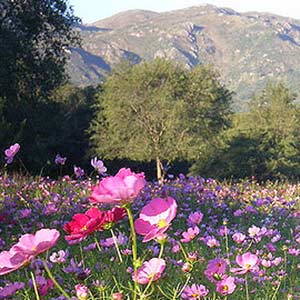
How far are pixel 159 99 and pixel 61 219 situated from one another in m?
26.9

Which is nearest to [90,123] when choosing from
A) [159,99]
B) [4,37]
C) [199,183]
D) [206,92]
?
[159,99]

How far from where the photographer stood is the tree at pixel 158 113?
3036cm

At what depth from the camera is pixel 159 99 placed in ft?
103

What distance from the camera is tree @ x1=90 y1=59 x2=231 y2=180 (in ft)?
99.6

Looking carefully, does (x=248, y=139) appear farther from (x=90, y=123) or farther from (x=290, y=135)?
(x=90, y=123)

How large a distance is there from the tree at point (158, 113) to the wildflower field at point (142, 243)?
22.5 m

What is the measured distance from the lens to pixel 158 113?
31.5 metres

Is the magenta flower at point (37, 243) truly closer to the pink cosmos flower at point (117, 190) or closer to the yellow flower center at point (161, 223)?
the pink cosmos flower at point (117, 190)

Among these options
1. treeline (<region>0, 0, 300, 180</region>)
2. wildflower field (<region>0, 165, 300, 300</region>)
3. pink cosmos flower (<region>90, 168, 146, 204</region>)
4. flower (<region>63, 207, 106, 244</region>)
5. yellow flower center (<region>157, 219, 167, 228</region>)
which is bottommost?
treeline (<region>0, 0, 300, 180</region>)

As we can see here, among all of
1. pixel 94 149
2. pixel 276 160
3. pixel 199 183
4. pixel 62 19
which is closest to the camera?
pixel 199 183

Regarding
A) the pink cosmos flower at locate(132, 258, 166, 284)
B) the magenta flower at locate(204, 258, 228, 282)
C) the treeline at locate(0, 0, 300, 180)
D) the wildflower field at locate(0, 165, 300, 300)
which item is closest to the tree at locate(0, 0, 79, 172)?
the treeline at locate(0, 0, 300, 180)

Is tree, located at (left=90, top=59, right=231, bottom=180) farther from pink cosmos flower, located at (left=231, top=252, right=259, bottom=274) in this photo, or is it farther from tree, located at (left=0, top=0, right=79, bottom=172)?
pink cosmos flower, located at (left=231, top=252, right=259, bottom=274)

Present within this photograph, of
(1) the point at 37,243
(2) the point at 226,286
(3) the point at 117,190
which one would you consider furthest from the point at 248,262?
(1) the point at 37,243

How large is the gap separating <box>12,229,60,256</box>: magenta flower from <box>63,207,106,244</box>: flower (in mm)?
153
